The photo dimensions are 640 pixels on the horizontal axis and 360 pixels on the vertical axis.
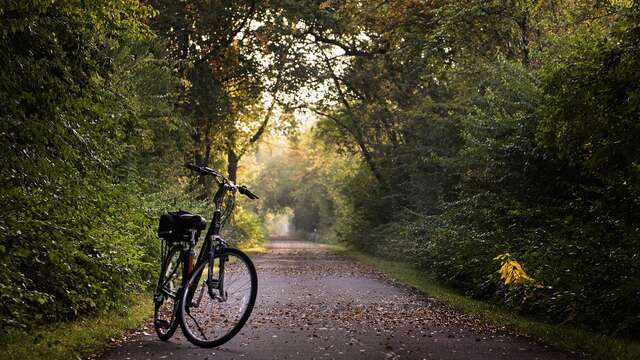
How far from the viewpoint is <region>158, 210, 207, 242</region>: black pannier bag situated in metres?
7.00

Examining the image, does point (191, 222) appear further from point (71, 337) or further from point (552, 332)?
point (552, 332)

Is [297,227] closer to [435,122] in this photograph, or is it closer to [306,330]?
[435,122]

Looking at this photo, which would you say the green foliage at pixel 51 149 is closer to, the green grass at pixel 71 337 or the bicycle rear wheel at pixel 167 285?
the green grass at pixel 71 337

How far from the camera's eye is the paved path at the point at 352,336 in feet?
21.0

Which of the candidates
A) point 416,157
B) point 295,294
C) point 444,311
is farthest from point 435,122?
point 444,311

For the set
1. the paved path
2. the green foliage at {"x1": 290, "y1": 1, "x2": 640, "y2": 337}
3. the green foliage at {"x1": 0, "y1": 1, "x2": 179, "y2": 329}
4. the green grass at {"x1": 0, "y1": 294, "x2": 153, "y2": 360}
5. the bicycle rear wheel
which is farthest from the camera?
the green foliage at {"x1": 290, "y1": 1, "x2": 640, "y2": 337}

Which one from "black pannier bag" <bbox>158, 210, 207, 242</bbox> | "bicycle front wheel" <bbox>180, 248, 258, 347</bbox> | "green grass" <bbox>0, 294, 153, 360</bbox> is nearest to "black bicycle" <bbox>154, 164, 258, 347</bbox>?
"bicycle front wheel" <bbox>180, 248, 258, 347</bbox>

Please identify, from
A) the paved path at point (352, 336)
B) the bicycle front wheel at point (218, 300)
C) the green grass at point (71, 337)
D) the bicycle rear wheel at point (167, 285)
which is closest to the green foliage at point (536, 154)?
the paved path at point (352, 336)

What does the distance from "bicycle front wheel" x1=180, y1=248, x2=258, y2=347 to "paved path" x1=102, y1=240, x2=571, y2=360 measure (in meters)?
0.20

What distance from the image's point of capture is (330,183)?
171 ft

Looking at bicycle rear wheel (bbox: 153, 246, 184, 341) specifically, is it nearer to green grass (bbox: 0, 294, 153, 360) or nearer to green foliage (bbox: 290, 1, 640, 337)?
green grass (bbox: 0, 294, 153, 360)

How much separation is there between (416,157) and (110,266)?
18219 millimetres

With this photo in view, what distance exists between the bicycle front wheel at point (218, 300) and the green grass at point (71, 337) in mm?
966

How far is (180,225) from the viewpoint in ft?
23.1
